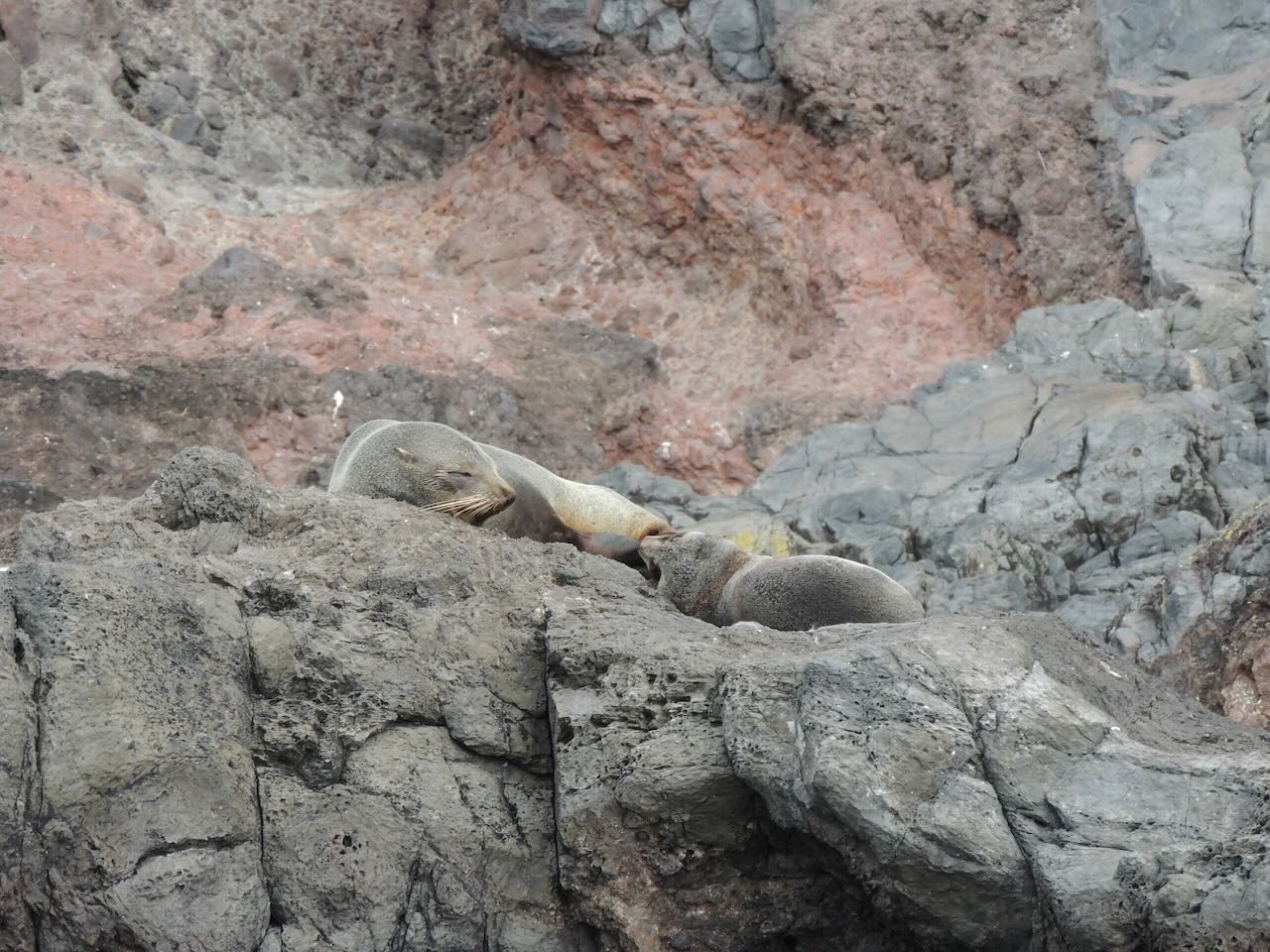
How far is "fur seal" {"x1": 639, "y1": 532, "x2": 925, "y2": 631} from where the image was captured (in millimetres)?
7172

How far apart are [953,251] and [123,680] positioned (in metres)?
12.7

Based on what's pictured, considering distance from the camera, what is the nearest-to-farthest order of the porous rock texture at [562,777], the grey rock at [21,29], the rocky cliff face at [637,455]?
the porous rock texture at [562,777] < the rocky cliff face at [637,455] < the grey rock at [21,29]

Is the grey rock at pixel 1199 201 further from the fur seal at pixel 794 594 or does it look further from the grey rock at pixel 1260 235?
the fur seal at pixel 794 594

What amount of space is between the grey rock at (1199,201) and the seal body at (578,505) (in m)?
7.26

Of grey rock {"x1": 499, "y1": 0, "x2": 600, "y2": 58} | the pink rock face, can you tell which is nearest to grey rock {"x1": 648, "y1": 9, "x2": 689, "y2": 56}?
the pink rock face

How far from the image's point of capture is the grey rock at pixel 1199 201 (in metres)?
14.4

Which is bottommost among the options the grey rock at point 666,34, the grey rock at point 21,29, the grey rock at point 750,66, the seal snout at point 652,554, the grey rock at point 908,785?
the grey rock at point 21,29

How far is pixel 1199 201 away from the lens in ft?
48.6

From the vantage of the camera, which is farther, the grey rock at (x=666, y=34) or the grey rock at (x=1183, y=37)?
the grey rock at (x=666, y=34)

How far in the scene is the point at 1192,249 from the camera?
14.5 m

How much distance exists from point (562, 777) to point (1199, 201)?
1139 cm

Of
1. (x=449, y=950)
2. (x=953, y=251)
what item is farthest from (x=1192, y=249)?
(x=449, y=950)

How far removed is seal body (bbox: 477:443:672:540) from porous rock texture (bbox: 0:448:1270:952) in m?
2.49

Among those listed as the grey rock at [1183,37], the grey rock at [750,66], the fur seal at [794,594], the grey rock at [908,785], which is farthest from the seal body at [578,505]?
the grey rock at [1183,37]
